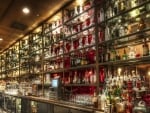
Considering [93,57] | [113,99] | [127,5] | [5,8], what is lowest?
[113,99]

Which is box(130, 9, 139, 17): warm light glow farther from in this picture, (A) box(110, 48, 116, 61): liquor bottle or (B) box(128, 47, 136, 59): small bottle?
(A) box(110, 48, 116, 61): liquor bottle

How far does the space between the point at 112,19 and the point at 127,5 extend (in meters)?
0.29

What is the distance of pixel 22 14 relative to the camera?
5.27 m

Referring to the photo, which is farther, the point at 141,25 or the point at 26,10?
the point at 26,10

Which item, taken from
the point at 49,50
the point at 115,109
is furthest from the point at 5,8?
the point at 115,109

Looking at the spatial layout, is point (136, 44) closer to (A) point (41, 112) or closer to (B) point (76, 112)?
(B) point (76, 112)

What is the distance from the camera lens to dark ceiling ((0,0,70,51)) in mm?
4543

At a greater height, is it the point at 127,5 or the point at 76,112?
the point at 127,5

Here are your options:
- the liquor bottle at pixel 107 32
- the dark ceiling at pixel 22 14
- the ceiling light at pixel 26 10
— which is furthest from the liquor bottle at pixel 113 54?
the ceiling light at pixel 26 10

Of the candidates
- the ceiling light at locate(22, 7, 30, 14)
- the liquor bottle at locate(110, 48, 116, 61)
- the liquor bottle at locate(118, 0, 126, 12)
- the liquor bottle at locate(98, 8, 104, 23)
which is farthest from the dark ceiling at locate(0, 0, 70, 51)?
the liquor bottle at locate(110, 48, 116, 61)

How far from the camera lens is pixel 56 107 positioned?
Result: 3.30m


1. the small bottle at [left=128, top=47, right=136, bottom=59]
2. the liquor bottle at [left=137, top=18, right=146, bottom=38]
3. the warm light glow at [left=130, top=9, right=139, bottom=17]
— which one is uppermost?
the warm light glow at [left=130, top=9, right=139, bottom=17]

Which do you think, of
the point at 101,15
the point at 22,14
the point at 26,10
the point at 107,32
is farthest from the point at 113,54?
the point at 22,14

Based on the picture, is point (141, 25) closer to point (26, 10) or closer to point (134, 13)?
point (134, 13)
